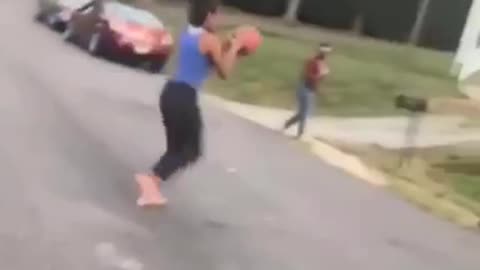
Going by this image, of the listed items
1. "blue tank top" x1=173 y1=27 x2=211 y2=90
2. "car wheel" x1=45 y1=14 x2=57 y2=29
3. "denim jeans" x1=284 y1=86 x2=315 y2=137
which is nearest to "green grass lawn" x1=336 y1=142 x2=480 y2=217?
"denim jeans" x1=284 y1=86 x2=315 y2=137

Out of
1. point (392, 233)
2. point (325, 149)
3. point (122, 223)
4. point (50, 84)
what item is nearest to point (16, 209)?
point (122, 223)

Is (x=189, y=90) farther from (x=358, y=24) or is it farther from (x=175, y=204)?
(x=358, y=24)

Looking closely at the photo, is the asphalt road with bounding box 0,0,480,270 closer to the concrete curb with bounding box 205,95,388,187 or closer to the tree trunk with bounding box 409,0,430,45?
the concrete curb with bounding box 205,95,388,187

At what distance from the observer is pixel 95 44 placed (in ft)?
47.8

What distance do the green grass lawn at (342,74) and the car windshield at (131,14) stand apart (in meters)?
0.18

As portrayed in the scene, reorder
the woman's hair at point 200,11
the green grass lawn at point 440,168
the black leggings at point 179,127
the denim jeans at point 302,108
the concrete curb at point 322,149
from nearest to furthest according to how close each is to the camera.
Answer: the woman's hair at point 200,11
the black leggings at point 179,127
the concrete curb at point 322,149
the green grass lawn at point 440,168
the denim jeans at point 302,108

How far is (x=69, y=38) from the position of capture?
595 inches

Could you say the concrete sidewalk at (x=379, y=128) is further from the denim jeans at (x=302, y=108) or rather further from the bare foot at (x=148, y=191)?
the bare foot at (x=148, y=191)

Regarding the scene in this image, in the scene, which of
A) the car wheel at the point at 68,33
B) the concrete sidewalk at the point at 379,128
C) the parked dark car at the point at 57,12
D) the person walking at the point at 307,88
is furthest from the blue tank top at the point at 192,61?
the parked dark car at the point at 57,12

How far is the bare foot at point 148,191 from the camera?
6488 millimetres

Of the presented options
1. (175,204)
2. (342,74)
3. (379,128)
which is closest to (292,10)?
(342,74)

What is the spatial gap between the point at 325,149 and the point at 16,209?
5870 millimetres

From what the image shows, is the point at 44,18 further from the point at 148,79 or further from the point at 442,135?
the point at 442,135

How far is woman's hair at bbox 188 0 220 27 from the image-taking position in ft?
20.1
